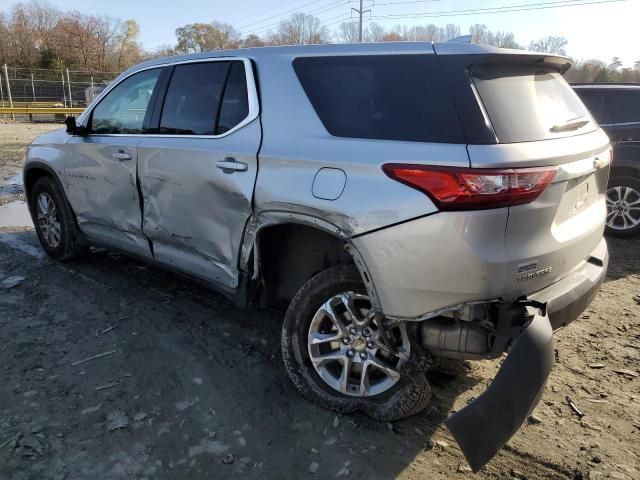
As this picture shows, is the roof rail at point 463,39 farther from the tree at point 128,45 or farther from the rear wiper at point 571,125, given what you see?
the tree at point 128,45

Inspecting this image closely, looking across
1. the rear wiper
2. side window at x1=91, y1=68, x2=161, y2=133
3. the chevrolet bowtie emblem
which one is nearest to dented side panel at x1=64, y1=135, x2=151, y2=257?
side window at x1=91, y1=68, x2=161, y2=133

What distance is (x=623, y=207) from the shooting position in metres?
6.30

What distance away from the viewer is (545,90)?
2.77 m

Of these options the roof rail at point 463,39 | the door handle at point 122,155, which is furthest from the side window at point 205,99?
the roof rail at point 463,39

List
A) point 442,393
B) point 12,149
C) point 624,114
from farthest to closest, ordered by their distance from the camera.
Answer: point 12,149
point 624,114
point 442,393

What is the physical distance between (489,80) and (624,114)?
481 centimetres

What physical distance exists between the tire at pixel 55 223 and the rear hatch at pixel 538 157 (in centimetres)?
389

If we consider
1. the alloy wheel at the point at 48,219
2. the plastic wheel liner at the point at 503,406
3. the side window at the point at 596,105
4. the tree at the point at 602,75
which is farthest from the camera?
the tree at the point at 602,75

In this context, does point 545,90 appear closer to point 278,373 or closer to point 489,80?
point 489,80

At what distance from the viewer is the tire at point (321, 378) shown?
2660 mm

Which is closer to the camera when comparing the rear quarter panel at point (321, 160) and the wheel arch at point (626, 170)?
the rear quarter panel at point (321, 160)

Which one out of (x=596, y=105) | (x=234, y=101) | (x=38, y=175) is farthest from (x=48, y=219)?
(x=596, y=105)

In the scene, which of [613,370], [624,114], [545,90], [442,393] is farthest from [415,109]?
[624,114]

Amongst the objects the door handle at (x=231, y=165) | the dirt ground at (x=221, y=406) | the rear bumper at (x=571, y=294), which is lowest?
the dirt ground at (x=221, y=406)
